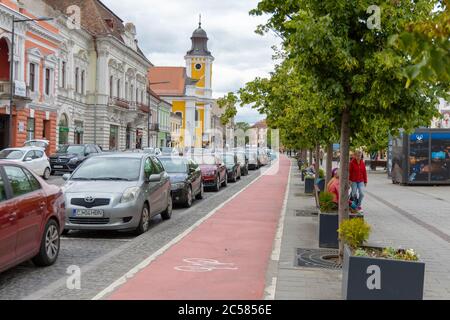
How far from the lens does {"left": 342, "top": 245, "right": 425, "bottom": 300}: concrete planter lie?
18.3 feet

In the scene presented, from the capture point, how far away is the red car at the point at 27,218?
660 centimetres

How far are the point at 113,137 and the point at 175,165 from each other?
4056 centimetres

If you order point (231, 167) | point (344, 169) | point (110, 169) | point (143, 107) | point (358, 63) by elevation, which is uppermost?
point (143, 107)

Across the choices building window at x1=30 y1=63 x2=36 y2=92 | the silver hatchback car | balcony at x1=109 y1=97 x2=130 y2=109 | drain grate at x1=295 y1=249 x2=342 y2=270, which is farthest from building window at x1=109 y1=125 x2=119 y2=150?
drain grate at x1=295 y1=249 x2=342 y2=270

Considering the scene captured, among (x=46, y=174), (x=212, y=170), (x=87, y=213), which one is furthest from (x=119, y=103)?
(x=87, y=213)

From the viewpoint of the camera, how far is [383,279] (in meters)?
5.65

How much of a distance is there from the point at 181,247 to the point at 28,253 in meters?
3.03

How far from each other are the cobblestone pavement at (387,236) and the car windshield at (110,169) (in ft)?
11.1

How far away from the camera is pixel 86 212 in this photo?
10.5 meters

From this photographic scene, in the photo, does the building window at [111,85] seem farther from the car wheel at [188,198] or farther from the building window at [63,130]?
the car wheel at [188,198]

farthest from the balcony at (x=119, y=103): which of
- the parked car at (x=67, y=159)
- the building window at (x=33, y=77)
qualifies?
the parked car at (x=67, y=159)

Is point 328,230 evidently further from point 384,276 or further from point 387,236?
point 384,276

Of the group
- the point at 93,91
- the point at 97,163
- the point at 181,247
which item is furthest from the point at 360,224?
the point at 93,91

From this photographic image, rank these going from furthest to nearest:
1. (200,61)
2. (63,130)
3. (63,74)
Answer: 1. (200,61)
2. (63,74)
3. (63,130)
